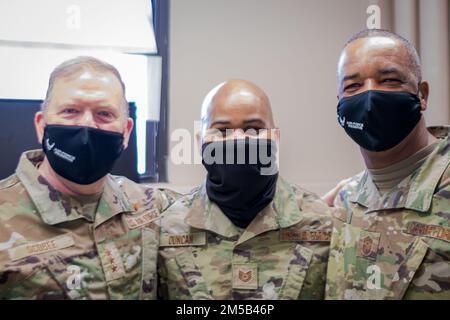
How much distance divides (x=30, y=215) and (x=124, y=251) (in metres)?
0.25

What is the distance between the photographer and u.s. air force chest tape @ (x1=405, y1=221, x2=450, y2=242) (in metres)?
0.87

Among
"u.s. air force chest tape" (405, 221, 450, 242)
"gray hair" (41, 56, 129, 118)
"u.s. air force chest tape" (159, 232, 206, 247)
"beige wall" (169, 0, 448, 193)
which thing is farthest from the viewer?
"beige wall" (169, 0, 448, 193)

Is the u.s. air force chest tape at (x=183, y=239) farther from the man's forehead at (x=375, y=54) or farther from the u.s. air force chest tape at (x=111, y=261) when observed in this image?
the man's forehead at (x=375, y=54)

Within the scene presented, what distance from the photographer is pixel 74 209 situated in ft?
3.21

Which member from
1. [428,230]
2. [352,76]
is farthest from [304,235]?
[352,76]

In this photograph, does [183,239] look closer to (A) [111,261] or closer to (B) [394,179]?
(A) [111,261]

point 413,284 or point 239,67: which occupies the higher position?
point 239,67

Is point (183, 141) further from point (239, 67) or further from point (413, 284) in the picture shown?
point (413, 284)

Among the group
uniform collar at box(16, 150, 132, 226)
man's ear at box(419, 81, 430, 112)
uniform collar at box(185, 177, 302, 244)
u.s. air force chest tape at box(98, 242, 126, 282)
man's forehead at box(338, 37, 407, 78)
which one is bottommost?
u.s. air force chest tape at box(98, 242, 126, 282)

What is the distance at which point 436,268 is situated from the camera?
87 cm

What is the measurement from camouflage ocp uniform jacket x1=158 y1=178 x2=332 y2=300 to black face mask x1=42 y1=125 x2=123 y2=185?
0.91ft

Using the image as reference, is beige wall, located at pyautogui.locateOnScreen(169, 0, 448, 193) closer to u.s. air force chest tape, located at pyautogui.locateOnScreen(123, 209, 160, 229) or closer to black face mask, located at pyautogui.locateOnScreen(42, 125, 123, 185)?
u.s. air force chest tape, located at pyautogui.locateOnScreen(123, 209, 160, 229)

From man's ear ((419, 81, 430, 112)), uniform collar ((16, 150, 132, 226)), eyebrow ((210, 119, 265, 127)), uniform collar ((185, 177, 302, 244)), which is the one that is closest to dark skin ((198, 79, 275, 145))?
eyebrow ((210, 119, 265, 127))
